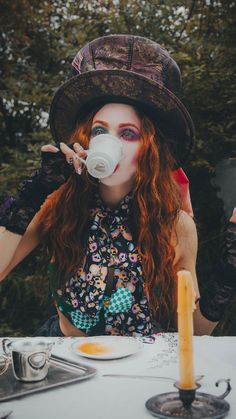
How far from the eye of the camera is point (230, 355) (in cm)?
139

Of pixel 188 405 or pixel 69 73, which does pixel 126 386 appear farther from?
pixel 69 73

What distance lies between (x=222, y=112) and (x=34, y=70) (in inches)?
58.5

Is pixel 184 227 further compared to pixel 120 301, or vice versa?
pixel 184 227

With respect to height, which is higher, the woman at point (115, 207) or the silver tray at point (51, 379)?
the woman at point (115, 207)

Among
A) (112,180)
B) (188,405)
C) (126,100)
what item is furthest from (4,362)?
(126,100)

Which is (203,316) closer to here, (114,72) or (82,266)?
(82,266)

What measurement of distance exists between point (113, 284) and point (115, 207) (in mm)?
286

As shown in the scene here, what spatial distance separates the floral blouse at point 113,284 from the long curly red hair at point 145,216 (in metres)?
0.03

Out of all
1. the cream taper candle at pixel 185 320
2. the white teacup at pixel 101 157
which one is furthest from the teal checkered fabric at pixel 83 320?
the cream taper candle at pixel 185 320

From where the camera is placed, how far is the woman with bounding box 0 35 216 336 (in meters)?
1.92

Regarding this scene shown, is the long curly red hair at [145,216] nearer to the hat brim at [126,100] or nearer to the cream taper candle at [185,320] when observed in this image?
the hat brim at [126,100]

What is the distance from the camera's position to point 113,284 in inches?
76.4

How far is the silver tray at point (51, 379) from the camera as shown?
114 cm

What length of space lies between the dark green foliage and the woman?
1194 millimetres
